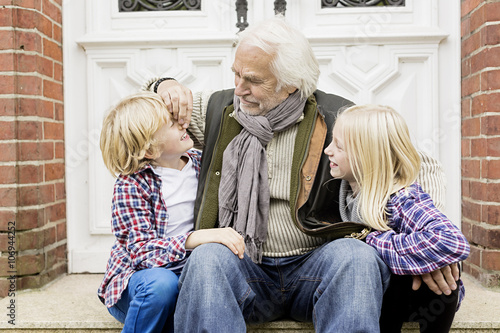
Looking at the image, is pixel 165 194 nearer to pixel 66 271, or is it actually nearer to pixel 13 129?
pixel 13 129

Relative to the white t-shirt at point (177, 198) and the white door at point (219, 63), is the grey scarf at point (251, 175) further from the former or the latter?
the white door at point (219, 63)

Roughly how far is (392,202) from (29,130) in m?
1.71

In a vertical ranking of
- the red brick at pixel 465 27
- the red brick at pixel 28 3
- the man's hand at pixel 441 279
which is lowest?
the man's hand at pixel 441 279

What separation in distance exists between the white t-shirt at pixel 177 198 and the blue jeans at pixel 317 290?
12.6 inches

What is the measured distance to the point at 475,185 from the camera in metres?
2.46

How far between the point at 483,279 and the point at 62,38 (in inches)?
99.0

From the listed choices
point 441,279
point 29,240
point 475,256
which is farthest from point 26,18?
point 475,256

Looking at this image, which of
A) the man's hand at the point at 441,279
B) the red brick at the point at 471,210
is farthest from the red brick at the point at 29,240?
the red brick at the point at 471,210

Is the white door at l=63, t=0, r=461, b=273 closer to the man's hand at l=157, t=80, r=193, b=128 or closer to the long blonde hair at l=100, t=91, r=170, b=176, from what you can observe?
the man's hand at l=157, t=80, r=193, b=128

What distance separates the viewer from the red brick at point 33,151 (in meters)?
2.36

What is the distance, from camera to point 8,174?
7.67ft

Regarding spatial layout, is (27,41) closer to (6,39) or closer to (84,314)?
(6,39)

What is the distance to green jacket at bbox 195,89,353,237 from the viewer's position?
1.90 m

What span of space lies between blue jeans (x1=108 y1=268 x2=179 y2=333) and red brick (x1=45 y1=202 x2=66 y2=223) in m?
1.01
